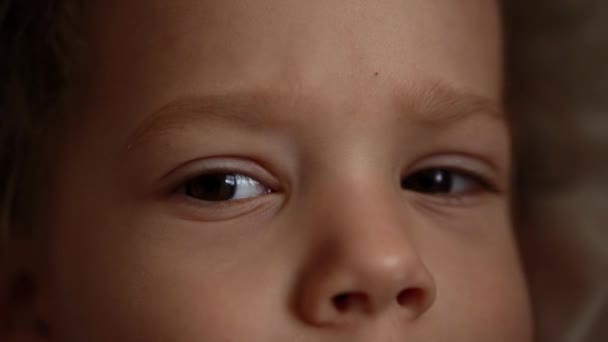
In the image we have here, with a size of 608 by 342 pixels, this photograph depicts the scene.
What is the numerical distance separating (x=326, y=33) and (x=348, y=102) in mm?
78

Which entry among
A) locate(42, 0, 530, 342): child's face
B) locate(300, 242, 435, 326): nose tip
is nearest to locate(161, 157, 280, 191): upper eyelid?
locate(42, 0, 530, 342): child's face

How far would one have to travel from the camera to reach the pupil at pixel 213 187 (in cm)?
98

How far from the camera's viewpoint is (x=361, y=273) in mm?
867

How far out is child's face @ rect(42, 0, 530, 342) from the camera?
2.91 feet

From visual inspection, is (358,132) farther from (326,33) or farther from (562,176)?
(562,176)

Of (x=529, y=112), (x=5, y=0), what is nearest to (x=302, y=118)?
(x=5, y=0)

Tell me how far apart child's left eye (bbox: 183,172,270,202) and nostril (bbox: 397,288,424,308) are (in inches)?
7.6

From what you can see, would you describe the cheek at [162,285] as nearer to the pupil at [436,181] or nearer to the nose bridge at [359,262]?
the nose bridge at [359,262]

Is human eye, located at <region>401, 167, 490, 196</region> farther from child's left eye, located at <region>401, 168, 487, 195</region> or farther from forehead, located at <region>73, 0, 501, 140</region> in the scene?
forehead, located at <region>73, 0, 501, 140</region>

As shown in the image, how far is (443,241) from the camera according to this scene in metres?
1.00

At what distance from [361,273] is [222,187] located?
0.68 feet

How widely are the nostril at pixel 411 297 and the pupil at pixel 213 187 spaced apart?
0.22m

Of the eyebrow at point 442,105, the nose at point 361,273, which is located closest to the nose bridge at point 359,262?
the nose at point 361,273

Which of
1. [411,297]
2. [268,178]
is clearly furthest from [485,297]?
[268,178]
